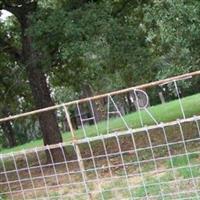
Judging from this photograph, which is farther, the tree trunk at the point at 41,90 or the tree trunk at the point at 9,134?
the tree trunk at the point at 9,134

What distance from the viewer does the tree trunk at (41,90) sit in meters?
13.6

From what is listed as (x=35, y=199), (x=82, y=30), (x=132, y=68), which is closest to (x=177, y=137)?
(x=132, y=68)

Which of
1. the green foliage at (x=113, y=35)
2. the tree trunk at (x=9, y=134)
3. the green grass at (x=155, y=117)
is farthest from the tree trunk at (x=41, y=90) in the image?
the tree trunk at (x=9, y=134)

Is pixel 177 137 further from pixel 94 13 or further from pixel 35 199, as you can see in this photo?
pixel 35 199

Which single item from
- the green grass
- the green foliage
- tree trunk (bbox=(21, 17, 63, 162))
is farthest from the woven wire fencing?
the green grass

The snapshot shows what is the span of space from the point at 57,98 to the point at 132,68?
56.2 ft

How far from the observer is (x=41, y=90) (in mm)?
14062

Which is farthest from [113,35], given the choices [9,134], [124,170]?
[9,134]

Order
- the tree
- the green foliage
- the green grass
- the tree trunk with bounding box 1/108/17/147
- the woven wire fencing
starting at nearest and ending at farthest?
the woven wire fencing, the green foliage, the tree, the green grass, the tree trunk with bounding box 1/108/17/147

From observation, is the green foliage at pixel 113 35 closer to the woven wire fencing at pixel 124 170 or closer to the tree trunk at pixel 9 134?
the woven wire fencing at pixel 124 170

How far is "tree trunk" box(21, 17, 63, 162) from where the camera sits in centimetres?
1358

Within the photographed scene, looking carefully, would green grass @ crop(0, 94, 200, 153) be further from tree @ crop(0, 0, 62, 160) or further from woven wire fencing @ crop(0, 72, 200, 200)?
woven wire fencing @ crop(0, 72, 200, 200)

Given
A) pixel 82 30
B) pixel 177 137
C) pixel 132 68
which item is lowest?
pixel 177 137

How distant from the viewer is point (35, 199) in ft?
28.5
